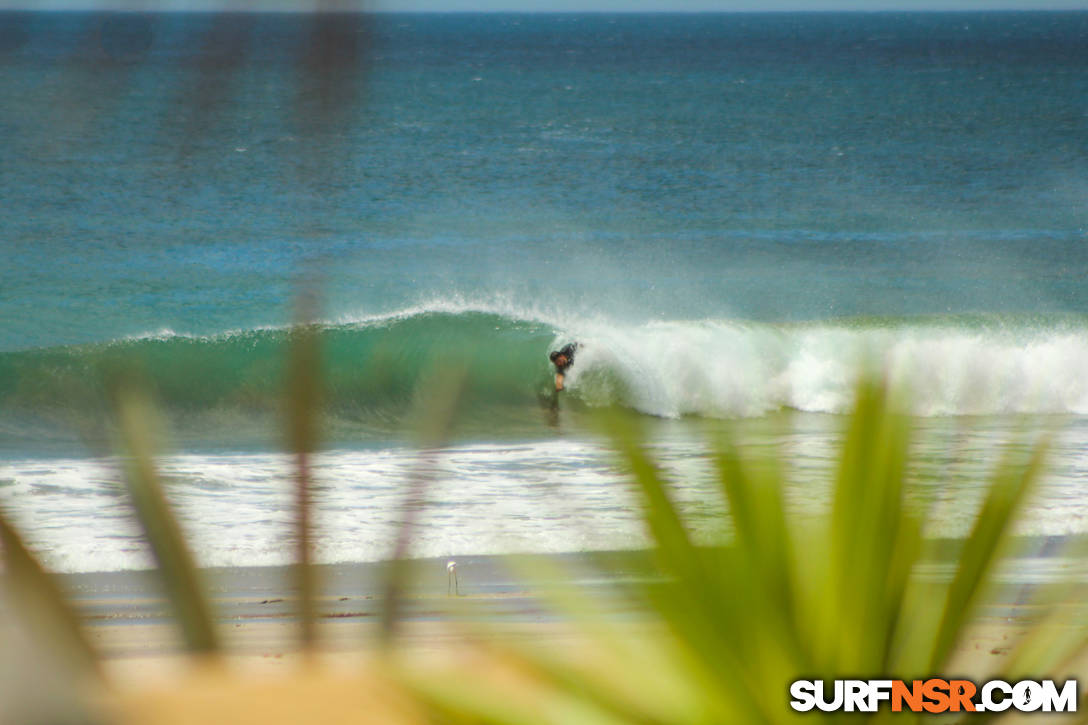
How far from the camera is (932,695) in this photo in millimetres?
709

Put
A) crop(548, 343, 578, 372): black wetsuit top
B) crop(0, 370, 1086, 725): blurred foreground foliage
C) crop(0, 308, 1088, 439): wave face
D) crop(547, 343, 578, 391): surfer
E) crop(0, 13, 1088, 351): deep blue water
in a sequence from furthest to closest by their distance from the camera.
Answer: crop(0, 13, 1088, 351): deep blue water → crop(548, 343, 578, 372): black wetsuit top → crop(547, 343, 578, 391): surfer → crop(0, 308, 1088, 439): wave face → crop(0, 370, 1086, 725): blurred foreground foliage

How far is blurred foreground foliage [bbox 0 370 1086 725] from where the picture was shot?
663mm

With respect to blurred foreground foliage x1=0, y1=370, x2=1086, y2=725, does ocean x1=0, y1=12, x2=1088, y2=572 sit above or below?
above

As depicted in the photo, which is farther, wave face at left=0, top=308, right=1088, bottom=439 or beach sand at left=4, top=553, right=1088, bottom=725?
wave face at left=0, top=308, right=1088, bottom=439

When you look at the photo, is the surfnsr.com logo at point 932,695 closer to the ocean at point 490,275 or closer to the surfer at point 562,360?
the ocean at point 490,275

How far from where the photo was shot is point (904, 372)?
2.33 feet

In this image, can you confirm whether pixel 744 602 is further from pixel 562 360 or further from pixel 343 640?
pixel 562 360

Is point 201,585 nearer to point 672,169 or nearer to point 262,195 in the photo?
point 262,195

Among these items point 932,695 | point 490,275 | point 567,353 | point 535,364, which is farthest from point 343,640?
point 490,275

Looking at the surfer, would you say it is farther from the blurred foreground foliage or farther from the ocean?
the blurred foreground foliage

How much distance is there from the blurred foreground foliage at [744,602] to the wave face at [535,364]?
10.2m

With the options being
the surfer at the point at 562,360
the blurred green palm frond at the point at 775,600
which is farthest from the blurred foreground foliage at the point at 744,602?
the surfer at the point at 562,360

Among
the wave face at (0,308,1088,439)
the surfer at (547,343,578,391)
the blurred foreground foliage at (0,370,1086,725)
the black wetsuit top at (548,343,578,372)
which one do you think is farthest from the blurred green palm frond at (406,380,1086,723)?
the black wetsuit top at (548,343,578,372)

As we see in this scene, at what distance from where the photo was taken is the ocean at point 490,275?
731 millimetres
